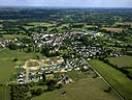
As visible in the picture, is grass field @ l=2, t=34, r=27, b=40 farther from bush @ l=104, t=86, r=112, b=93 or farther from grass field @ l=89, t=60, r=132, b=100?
bush @ l=104, t=86, r=112, b=93

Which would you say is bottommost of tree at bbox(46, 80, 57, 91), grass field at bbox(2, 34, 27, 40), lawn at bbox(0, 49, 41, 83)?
grass field at bbox(2, 34, 27, 40)

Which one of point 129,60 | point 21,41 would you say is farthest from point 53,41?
point 129,60

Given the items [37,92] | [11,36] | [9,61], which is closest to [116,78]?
[37,92]

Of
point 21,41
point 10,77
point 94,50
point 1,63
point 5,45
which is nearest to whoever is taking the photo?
point 10,77

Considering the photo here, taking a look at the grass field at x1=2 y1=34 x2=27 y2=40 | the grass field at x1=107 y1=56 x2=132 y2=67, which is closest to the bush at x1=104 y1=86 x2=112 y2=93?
the grass field at x1=107 y1=56 x2=132 y2=67

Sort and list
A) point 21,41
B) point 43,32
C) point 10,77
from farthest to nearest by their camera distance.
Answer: point 43,32 < point 21,41 < point 10,77

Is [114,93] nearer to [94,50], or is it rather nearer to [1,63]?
[1,63]

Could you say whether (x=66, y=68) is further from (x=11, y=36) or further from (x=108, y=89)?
(x=11, y=36)
